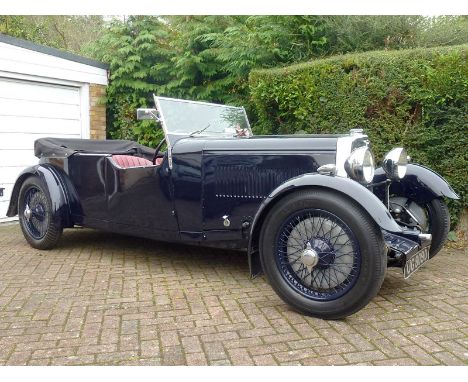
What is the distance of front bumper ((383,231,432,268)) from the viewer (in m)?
Answer: 2.79

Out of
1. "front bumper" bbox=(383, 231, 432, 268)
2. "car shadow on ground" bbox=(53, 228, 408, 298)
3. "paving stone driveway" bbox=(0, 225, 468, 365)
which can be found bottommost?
"car shadow on ground" bbox=(53, 228, 408, 298)

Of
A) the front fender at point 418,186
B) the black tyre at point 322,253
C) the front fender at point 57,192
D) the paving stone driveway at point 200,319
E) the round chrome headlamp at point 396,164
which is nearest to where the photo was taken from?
the paving stone driveway at point 200,319

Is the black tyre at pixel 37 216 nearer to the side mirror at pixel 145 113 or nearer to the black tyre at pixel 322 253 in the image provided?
the side mirror at pixel 145 113

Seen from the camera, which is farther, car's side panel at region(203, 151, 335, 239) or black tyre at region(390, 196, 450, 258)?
black tyre at region(390, 196, 450, 258)

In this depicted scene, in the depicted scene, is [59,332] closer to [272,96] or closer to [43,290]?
[43,290]

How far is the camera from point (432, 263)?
424 cm

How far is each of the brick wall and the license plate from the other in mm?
6033

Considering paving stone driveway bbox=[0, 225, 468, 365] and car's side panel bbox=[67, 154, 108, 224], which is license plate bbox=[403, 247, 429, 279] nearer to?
paving stone driveway bbox=[0, 225, 468, 365]

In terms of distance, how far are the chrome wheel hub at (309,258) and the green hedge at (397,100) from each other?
2.54 m

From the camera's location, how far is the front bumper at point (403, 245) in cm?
279

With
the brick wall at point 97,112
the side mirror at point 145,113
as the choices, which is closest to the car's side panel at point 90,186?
the side mirror at point 145,113

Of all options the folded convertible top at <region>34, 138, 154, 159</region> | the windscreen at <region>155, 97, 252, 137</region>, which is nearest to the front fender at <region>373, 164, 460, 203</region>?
the windscreen at <region>155, 97, 252, 137</region>

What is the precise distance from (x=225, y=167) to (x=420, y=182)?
5.86 ft

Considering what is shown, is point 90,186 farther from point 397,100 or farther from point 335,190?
point 397,100
